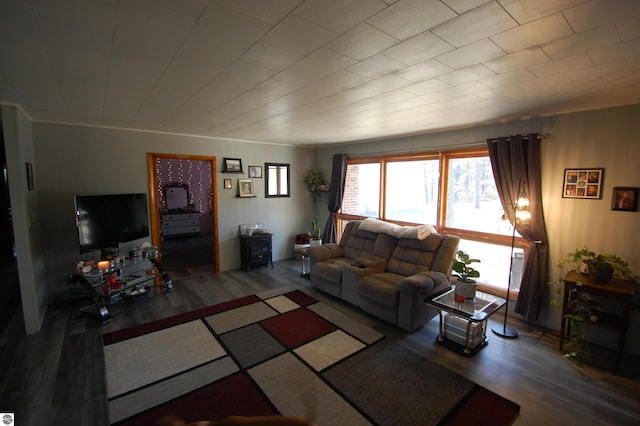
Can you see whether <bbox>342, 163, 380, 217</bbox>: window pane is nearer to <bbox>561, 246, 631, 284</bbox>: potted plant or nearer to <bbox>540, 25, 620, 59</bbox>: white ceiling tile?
<bbox>561, 246, 631, 284</bbox>: potted plant

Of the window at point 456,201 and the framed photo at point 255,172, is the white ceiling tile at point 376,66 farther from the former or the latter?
the framed photo at point 255,172

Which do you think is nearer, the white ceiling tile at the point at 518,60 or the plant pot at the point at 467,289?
the white ceiling tile at the point at 518,60

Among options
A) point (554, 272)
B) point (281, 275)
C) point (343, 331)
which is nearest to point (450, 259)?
point (554, 272)

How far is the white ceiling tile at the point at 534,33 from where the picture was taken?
1322mm

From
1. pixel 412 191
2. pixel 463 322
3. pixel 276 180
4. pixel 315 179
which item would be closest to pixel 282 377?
pixel 463 322

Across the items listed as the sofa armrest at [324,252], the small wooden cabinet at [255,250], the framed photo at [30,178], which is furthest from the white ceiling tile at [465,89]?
the framed photo at [30,178]

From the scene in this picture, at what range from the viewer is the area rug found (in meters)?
2.02

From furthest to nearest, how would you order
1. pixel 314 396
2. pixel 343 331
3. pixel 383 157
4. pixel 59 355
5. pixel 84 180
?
pixel 383 157 → pixel 84 180 → pixel 343 331 → pixel 59 355 → pixel 314 396

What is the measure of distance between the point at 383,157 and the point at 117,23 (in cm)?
422

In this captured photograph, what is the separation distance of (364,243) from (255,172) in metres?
2.60

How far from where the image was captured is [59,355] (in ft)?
8.71

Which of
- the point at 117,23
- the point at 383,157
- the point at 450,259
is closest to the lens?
the point at 117,23

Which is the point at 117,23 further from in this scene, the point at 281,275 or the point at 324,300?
the point at 281,275

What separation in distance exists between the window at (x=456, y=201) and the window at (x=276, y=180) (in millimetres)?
1725
